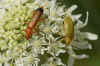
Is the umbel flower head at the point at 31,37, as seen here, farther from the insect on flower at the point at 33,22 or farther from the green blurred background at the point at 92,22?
the green blurred background at the point at 92,22

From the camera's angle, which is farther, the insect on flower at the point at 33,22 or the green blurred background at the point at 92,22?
the green blurred background at the point at 92,22

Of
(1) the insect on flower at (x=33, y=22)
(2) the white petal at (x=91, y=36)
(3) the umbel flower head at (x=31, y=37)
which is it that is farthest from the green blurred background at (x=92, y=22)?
(1) the insect on flower at (x=33, y=22)

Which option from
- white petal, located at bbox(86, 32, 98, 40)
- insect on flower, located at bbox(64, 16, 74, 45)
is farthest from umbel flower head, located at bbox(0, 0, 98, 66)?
white petal, located at bbox(86, 32, 98, 40)

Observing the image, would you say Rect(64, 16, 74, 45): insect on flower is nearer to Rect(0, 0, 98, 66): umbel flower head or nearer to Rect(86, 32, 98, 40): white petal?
Rect(0, 0, 98, 66): umbel flower head

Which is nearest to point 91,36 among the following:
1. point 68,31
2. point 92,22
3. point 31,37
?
point 92,22

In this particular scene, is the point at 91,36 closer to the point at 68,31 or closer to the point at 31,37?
the point at 68,31

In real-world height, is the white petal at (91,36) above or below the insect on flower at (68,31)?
below

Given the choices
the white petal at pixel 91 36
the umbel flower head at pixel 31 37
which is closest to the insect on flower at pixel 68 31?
the umbel flower head at pixel 31 37
